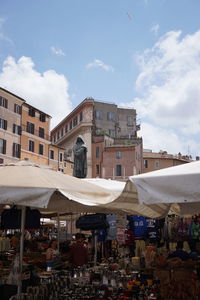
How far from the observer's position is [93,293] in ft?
22.7

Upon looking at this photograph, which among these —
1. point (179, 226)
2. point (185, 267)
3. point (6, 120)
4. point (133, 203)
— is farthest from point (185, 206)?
point (6, 120)

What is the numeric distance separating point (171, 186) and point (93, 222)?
5.58 metres

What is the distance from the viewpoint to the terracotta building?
176 ft

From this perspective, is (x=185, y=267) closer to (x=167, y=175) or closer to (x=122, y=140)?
(x=167, y=175)

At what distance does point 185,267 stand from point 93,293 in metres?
1.72

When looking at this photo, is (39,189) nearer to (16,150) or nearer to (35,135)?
(16,150)

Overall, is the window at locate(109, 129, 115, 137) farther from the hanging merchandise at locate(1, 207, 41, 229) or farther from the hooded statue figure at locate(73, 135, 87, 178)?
the hanging merchandise at locate(1, 207, 41, 229)

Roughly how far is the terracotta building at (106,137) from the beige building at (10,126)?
1345 cm

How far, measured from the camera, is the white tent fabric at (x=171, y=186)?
4633mm

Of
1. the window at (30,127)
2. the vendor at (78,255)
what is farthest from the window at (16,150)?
the vendor at (78,255)

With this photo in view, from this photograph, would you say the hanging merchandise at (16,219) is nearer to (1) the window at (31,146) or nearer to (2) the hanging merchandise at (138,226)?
(2) the hanging merchandise at (138,226)

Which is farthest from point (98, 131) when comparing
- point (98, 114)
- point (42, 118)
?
point (42, 118)

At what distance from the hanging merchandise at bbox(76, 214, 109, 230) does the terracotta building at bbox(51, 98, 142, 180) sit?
42115mm

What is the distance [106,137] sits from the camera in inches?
2192
